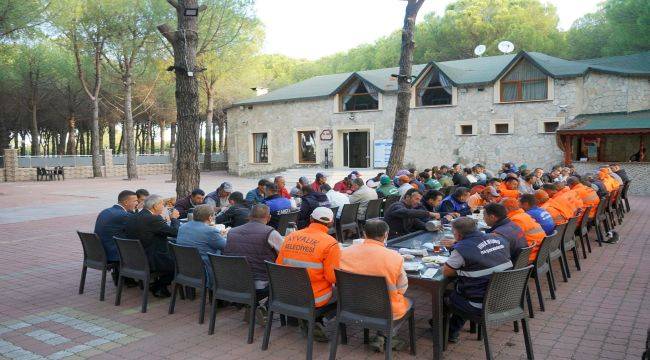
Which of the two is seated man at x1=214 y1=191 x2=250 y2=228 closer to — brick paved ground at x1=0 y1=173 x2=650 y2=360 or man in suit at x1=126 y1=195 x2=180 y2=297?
man in suit at x1=126 y1=195 x2=180 y2=297

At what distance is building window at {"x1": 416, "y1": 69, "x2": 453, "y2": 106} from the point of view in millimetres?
23484

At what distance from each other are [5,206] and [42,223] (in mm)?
5298

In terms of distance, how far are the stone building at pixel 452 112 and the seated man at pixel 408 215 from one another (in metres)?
14.4

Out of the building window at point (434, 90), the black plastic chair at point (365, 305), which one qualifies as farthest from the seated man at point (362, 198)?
the building window at point (434, 90)

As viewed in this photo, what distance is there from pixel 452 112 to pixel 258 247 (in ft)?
66.3

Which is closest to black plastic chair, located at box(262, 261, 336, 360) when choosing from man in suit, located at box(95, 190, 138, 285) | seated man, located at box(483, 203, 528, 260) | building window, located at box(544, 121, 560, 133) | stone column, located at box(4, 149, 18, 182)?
seated man, located at box(483, 203, 528, 260)

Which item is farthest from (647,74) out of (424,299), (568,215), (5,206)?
(5,206)

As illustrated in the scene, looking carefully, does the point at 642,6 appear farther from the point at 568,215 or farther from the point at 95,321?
the point at 95,321

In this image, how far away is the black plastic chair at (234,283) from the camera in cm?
449

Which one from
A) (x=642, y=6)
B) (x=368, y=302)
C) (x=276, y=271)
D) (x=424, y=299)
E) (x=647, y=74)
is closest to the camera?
(x=368, y=302)

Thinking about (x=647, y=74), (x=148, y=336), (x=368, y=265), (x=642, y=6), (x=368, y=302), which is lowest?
(x=148, y=336)

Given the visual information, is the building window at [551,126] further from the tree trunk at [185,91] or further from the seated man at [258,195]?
the tree trunk at [185,91]

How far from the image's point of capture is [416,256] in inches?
195

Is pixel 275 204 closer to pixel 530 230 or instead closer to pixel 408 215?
Answer: pixel 408 215
